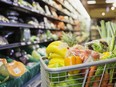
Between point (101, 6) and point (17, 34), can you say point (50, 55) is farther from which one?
point (101, 6)

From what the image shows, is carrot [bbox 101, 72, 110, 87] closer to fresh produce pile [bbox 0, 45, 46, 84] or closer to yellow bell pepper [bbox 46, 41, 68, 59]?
yellow bell pepper [bbox 46, 41, 68, 59]

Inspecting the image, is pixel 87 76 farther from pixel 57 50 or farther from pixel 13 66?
pixel 13 66

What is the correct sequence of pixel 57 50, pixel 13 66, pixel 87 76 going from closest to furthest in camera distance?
pixel 87 76 → pixel 57 50 → pixel 13 66

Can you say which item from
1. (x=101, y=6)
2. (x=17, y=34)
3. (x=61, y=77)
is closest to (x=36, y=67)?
(x=17, y=34)

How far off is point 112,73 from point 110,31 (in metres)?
0.30

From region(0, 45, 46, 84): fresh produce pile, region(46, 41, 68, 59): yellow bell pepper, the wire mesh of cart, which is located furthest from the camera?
region(0, 45, 46, 84): fresh produce pile

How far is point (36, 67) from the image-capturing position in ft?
10.6

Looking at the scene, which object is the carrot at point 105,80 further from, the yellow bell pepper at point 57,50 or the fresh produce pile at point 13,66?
the fresh produce pile at point 13,66

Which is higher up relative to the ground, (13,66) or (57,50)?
(57,50)

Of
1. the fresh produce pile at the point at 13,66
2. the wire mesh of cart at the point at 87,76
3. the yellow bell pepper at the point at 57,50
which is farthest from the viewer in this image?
the fresh produce pile at the point at 13,66

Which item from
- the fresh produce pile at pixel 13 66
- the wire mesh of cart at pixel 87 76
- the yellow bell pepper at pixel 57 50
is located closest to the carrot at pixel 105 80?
the wire mesh of cart at pixel 87 76

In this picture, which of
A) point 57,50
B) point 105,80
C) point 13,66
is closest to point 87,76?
point 105,80

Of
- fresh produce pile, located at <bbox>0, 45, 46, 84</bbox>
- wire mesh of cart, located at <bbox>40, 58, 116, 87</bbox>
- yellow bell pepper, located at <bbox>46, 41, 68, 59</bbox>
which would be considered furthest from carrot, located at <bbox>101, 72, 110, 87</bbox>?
fresh produce pile, located at <bbox>0, 45, 46, 84</bbox>

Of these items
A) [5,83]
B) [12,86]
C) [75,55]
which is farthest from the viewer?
[12,86]
